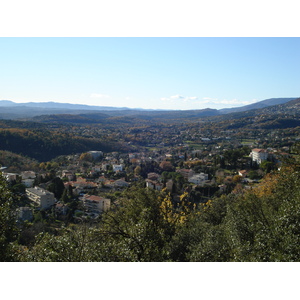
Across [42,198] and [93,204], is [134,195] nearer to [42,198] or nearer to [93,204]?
[93,204]

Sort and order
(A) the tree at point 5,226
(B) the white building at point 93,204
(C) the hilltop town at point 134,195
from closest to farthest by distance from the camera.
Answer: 1. (A) the tree at point 5,226
2. (C) the hilltop town at point 134,195
3. (B) the white building at point 93,204

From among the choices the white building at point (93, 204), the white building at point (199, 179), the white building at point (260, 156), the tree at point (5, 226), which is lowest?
the white building at point (199, 179)

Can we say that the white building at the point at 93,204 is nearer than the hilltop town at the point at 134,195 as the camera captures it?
No

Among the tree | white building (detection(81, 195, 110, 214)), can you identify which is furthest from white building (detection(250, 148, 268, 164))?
the tree

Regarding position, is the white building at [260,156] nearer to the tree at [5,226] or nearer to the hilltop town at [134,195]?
the hilltop town at [134,195]

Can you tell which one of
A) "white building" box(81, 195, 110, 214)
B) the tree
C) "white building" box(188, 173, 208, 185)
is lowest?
"white building" box(188, 173, 208, 185)

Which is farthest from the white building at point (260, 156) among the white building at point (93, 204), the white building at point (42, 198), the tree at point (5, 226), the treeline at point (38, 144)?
the treeline at point (38, 144)

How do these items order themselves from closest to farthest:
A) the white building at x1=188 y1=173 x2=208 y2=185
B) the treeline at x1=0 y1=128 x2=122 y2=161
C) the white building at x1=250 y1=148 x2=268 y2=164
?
the white building at x1=188 y1=173 x2=208 y2=185 < the white building at x1=250 y1=148 x2=268 y2=164 < the treeline at x1=0 y1=128 x2=122 y2=161

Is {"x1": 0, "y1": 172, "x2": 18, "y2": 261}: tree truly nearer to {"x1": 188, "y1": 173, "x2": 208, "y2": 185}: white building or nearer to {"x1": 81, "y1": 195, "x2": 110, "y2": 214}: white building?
{"x1": 81, "y1": 195, "x2": 110, "y2": 214}: white building

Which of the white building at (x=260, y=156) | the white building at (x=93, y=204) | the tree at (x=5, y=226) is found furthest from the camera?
the white building at (x=260, y=156)

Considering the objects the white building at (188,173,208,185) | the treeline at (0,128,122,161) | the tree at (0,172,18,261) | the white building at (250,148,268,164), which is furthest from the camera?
the treeline at (0,128,122,161)

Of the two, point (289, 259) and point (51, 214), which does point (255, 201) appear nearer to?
point (289, 259)
